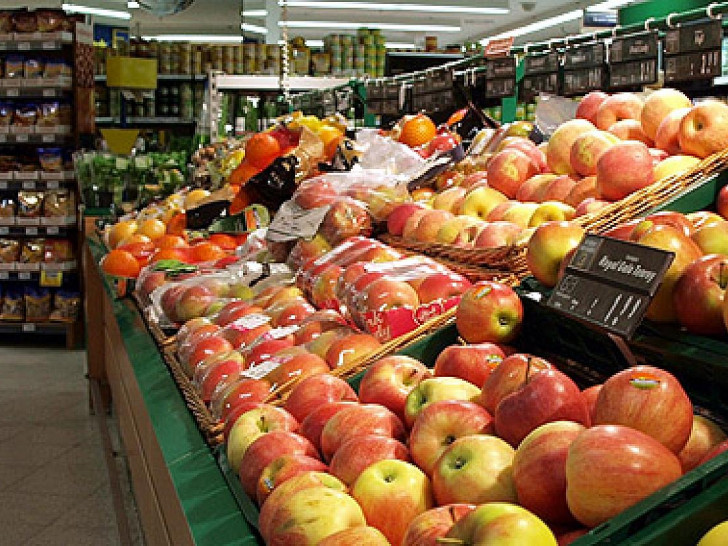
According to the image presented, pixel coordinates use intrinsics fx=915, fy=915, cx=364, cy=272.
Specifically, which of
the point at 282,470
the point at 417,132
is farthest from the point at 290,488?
the point at 417,132

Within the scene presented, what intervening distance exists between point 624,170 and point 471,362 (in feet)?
2.20

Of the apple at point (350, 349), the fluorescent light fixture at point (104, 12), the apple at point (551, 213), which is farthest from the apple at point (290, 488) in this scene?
the fluorescent light fixture at point (104, 12)

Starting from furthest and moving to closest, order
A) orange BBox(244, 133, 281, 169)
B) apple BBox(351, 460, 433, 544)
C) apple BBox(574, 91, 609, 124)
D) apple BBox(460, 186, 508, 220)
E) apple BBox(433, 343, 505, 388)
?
orange BBox(244, 133, 281, 169) → apple BBox(574, 91, 609, 124) → apple BBox(460, 186, 508, 220) → apple BBox(433, 343, 505, 388) → apple BBox(351, 460, 433, 544)

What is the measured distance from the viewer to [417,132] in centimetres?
359

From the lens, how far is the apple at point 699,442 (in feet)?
3.47

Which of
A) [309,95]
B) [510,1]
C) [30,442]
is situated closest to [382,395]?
[30,442]

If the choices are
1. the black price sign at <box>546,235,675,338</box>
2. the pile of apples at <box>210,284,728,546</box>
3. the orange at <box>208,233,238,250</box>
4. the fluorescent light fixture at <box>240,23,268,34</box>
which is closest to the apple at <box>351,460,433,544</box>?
the pile of apples at <box>210,284,728,546</box>

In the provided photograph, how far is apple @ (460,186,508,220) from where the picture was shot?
236 centimetres

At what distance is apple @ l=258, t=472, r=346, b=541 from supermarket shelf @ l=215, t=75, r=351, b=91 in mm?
6042

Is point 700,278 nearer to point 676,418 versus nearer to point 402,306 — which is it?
point 676,418

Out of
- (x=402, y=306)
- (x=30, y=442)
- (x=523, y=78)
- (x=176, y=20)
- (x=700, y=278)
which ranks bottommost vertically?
(x=30, y=442)

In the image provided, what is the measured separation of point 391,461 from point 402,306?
72 cm

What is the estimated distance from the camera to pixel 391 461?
1187 millimetres

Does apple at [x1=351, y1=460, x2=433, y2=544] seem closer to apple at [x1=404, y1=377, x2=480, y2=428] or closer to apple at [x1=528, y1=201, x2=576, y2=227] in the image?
apple at [x1=404, y1=377, x2=480, y2=428]
